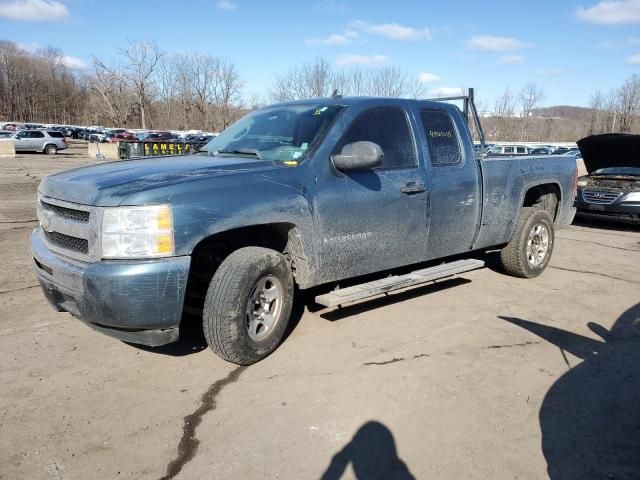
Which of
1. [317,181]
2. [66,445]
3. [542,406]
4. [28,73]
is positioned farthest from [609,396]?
[28,73]

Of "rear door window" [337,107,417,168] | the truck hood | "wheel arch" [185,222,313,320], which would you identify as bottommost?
"wheel arch" [185,222,313,320]

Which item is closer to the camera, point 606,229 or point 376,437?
point 376,437

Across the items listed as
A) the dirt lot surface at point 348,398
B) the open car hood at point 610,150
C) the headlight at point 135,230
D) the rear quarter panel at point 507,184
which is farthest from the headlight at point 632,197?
the headlight at point 135,230

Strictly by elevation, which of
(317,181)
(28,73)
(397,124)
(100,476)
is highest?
(28,73)

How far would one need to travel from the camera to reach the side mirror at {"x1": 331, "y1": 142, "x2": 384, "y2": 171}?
4.14m

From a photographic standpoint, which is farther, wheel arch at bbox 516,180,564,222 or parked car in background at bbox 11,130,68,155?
parked car in background at bbox 11,130,68,155

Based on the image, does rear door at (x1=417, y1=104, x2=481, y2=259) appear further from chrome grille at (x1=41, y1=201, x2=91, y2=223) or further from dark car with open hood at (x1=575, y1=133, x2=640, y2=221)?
dark car with open hood at (x1=575, y1=133, x2=640, y2=221)

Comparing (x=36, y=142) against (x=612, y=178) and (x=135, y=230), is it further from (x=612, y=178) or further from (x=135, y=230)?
(x=135, y=230)

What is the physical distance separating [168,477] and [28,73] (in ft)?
416

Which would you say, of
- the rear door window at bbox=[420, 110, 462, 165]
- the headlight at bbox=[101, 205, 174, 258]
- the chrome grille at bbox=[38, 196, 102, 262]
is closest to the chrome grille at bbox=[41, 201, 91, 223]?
the chrome grille at bbox=[38, 196, 102, 262]

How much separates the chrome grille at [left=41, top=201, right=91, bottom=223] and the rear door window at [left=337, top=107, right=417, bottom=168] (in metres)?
2.10

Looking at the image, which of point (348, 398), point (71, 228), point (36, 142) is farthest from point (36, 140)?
point (348, 398)

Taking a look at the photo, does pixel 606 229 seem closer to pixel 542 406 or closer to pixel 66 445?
pixel 542 406

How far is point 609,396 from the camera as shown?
364 cm
